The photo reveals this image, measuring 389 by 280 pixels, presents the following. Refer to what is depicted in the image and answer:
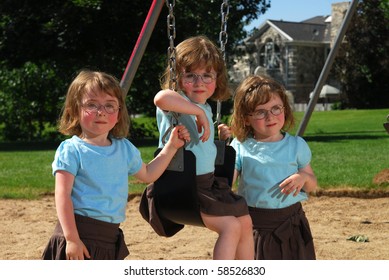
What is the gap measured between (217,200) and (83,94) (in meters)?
0.78

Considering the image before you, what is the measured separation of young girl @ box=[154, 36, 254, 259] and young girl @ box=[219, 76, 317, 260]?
0.16 metres

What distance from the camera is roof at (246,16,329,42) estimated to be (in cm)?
5626

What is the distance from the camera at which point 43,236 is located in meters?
6.18

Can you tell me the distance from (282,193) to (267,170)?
0.13m

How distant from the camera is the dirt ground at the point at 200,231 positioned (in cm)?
539

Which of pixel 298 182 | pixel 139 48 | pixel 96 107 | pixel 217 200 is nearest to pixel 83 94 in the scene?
pixel 96 107

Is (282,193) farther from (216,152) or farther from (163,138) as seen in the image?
(163,138)

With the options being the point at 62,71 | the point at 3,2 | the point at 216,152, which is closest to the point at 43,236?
the point at 216,152

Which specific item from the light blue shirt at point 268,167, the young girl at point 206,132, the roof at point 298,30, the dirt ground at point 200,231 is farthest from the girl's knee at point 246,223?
the roof at point 298,30

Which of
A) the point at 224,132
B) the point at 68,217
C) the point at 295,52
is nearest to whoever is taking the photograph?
the point at 68,217

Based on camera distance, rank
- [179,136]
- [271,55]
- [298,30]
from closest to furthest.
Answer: [179,136] → [271,55] → [298,30]

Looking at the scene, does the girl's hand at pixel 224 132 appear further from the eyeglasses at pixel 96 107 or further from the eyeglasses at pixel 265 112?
the eyeglasses at pixel 96 107

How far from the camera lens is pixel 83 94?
10.2 ft

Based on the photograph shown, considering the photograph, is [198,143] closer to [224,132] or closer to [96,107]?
[224,132]
